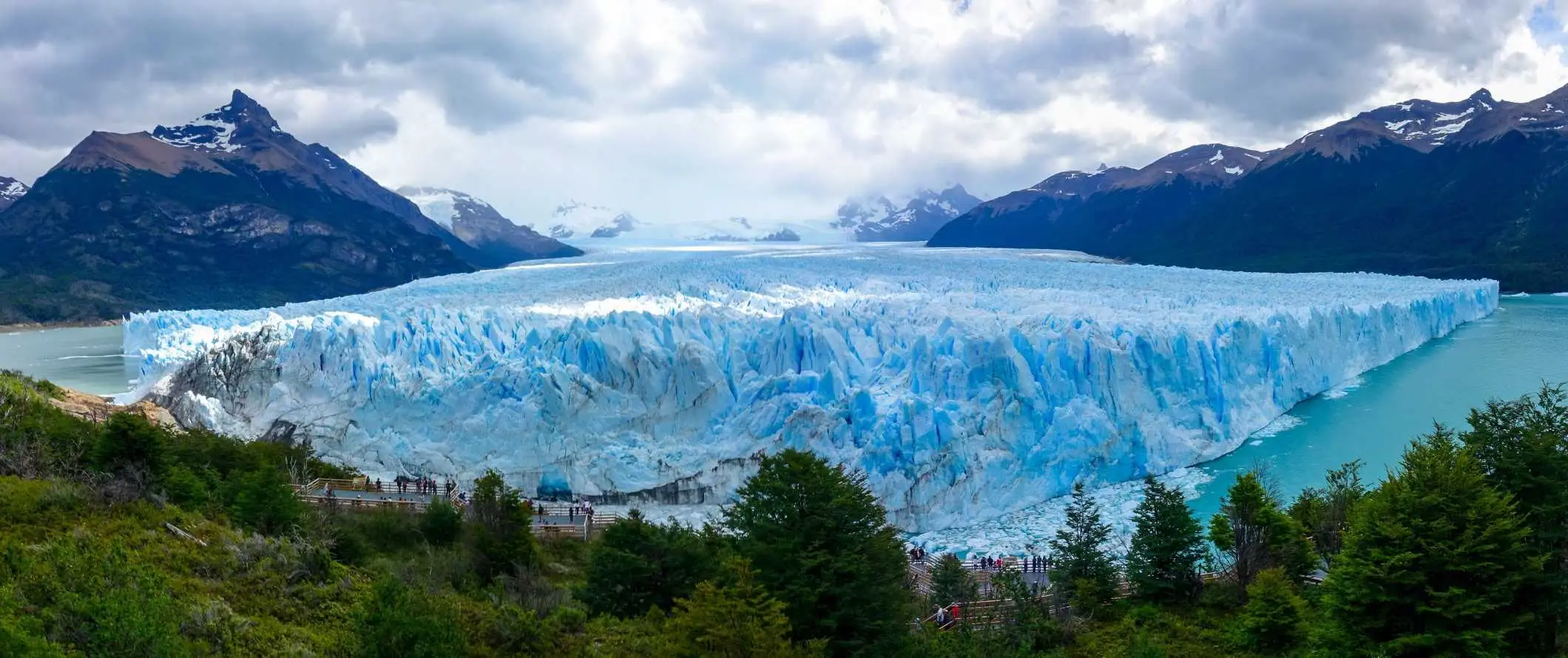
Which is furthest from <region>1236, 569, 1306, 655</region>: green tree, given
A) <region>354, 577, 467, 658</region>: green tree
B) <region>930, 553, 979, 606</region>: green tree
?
<region>354, 577, 467, 658</region>: green tree

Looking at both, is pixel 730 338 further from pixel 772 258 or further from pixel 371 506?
pixel 772 258

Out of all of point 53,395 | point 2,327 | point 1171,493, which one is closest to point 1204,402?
point 1171,493

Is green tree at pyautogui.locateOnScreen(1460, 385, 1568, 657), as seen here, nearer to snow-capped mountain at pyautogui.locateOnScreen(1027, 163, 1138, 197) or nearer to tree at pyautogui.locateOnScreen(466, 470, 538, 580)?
tree at pyautogui.locateOnScreen(466, 470, 538, 580)

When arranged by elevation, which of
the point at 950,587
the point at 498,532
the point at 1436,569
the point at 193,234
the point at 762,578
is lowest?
the point at 950,587

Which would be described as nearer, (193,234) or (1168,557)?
(1168,557)

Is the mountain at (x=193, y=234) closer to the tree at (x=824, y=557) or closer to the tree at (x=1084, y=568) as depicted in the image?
the tree at (x=1084, y=568)

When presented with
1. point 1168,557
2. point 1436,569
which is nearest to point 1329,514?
point 1168,557

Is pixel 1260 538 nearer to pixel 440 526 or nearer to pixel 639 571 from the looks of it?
pixel 639 571
